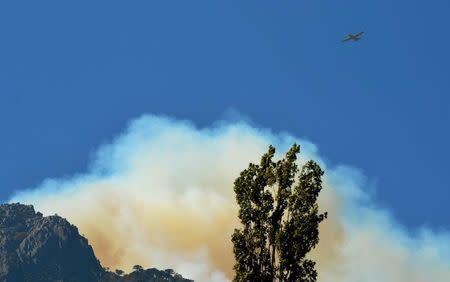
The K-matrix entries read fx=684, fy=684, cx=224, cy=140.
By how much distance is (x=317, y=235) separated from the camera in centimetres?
5844

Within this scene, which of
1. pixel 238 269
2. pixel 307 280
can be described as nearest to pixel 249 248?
pixel 238 269

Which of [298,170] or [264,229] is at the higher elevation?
[298,170]

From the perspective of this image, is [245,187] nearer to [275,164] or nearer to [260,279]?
[275,164]

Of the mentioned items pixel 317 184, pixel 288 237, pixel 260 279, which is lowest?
pixel 260 279

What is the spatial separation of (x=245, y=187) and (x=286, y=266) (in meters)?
7.48

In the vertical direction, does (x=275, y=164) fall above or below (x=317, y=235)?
above

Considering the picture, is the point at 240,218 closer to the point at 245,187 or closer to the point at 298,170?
the point at 245,187

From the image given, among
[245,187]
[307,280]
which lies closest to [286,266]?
[307,280]

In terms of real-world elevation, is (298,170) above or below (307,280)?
above

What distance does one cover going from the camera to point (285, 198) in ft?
190

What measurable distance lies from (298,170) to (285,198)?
2745 millimetres

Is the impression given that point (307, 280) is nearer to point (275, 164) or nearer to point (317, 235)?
point (317, 235)

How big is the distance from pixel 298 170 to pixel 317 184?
2.06m

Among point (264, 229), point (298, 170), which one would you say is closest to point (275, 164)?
point (298, 170)
